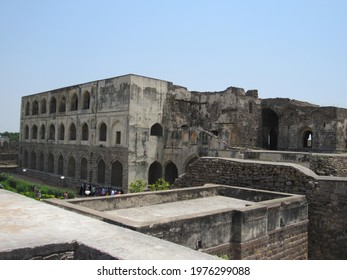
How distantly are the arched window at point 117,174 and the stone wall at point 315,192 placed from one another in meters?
13.4

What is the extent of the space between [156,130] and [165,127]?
0.71 m

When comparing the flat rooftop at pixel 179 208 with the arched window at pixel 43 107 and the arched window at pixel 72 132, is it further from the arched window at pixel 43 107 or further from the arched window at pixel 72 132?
the arched window at pixel 43 107

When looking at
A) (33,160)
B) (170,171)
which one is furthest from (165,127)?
(33,160)

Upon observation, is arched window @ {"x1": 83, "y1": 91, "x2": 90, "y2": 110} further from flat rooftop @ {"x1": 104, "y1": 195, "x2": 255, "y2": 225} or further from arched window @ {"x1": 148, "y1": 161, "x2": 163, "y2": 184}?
flat rooftop @ {"x1": 104, "y1": 195, "x2": 255, "y2": 225}

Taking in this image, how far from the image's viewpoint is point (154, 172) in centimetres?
2306

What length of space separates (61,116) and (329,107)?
1970cm

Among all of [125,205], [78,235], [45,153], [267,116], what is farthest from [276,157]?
[45,153]

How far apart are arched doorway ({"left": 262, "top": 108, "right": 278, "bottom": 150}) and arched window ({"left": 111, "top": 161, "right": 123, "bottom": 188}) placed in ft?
34.9

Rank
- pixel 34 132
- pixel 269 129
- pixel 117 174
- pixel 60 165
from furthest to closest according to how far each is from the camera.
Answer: pixel 34 132 < pixel 60 165 < pixel 269 129 < pixel 117 174

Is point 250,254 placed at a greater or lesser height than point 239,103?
lesser

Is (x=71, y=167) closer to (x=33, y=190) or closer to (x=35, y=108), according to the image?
(x=33, y=190)

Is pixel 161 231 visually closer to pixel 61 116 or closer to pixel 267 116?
pixel 267 116

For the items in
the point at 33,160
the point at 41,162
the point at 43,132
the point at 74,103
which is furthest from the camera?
the point at 33,160

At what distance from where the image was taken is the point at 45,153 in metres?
30.6
